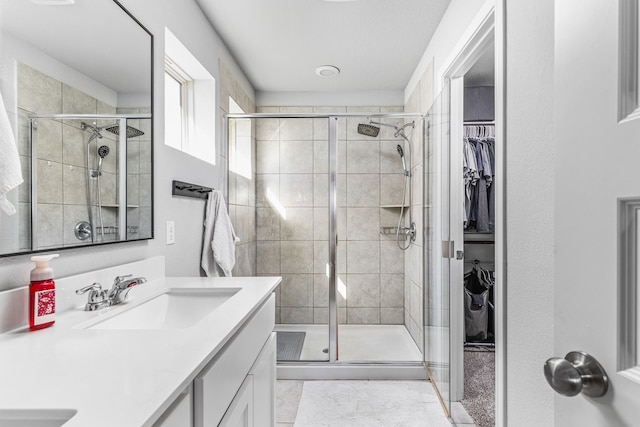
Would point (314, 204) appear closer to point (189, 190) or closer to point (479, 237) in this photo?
point (189, 190)

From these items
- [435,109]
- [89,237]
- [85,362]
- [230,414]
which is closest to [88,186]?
[89,237]

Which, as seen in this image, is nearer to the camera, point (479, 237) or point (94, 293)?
point (94, 293)

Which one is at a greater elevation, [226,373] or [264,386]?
[226,373]

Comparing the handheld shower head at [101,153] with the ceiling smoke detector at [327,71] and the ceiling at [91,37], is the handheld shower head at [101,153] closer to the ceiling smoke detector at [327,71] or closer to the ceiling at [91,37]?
the ceiling at [91,37]

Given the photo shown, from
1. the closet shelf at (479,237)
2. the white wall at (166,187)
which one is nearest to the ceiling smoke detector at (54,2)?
the white wall at (166,187)

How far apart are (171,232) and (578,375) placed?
1665 mm

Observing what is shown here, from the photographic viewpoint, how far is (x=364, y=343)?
2.90 metres

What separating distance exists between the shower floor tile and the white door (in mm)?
2206

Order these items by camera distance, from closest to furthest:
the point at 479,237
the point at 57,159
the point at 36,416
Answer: the point at 36,416, the point at 57,159, the point at 479,237

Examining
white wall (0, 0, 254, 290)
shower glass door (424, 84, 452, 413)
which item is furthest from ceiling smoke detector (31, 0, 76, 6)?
shower glass door (424, 84, 452, 413)

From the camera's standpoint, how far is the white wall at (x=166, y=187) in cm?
109

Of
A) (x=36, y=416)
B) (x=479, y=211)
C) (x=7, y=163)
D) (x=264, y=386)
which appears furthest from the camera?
(x=479, y=211)

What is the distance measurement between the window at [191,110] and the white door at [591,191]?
2.04 metres

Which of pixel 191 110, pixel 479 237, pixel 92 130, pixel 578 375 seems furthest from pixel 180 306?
pixel 479 237
